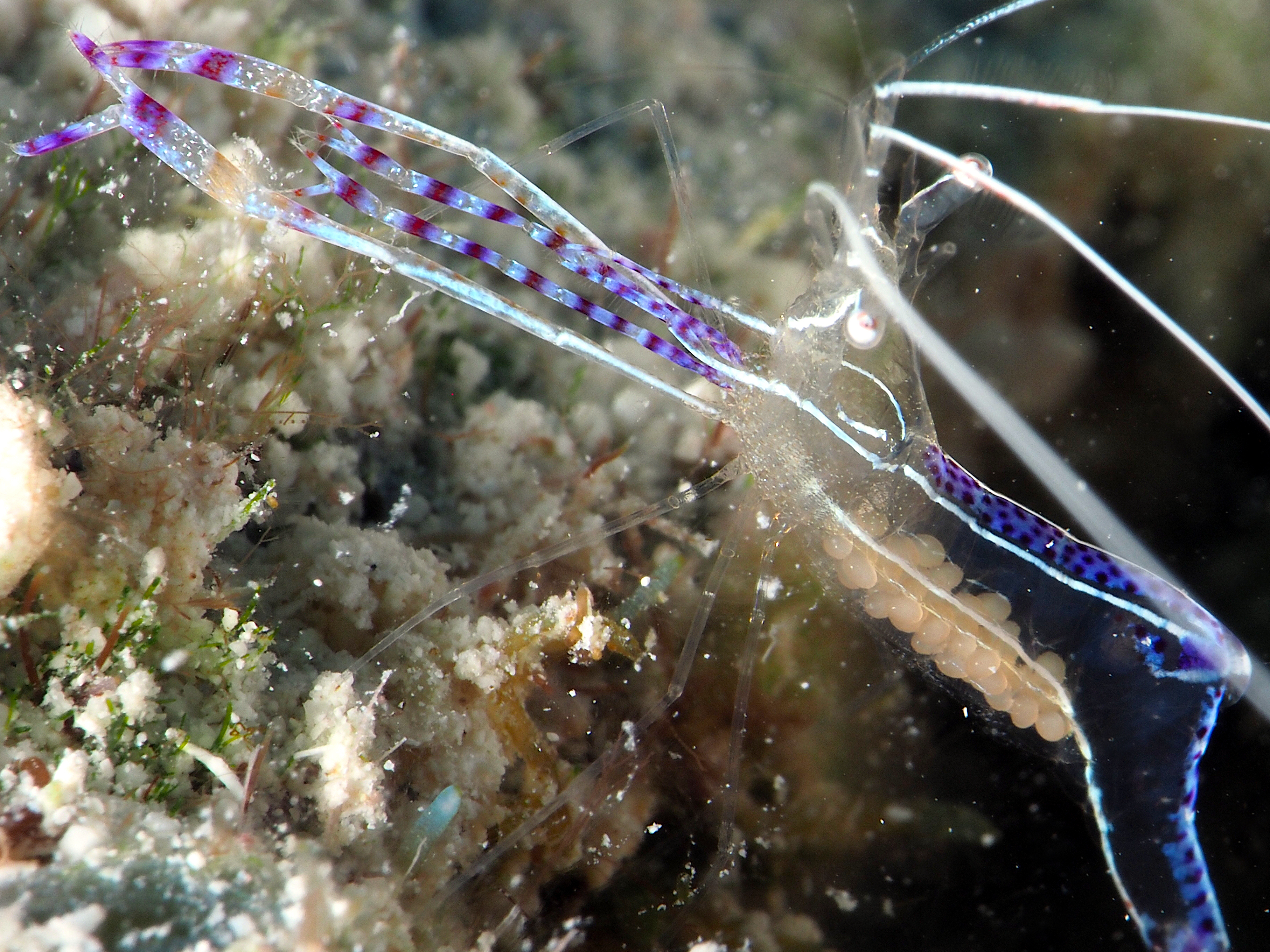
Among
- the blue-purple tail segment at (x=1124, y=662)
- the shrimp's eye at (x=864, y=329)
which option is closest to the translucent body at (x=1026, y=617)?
the blue-purple tail segment at (x=1124, y=662)

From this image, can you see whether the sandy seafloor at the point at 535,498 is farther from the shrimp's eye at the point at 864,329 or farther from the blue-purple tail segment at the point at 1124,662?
the shrimp's eye at the point at 864,329

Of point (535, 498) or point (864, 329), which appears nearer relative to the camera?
point (864, 329)

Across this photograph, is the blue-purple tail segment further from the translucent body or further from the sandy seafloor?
the sandy seafloor

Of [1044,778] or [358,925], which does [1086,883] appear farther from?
[358,925]

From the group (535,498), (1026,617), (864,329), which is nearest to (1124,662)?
(1026,617)

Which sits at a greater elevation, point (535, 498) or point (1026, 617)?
point (535, 498)

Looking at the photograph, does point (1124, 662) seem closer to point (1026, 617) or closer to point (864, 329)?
point (1026, 617)

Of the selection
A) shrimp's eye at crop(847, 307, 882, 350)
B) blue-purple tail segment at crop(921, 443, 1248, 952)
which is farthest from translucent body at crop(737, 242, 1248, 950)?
shrimp's eye at crop(847, 307, 882, 350)
